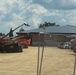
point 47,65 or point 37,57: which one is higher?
point 47,65

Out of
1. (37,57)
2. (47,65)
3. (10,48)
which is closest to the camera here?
(47,65)

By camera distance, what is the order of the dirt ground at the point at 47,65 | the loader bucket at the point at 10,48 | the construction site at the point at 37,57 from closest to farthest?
the construction site at the point at 37,57 < the dirt ground at the point at 47,65 < the loader bucket at the point at 10,48

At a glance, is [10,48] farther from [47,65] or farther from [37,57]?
[47,65]

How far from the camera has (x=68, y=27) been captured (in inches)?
3236

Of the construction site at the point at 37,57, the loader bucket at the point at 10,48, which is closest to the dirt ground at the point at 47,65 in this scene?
the construction site at the point at 37,57

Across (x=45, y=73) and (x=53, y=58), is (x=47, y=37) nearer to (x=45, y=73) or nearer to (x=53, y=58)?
(x=45, y=73)

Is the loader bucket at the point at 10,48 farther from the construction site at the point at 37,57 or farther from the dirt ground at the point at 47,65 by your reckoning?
the dirt ground at the point at 47,65

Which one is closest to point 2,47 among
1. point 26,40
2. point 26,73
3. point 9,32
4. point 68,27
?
point 9,32

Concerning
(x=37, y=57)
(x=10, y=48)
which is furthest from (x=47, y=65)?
(x=10, y=48)

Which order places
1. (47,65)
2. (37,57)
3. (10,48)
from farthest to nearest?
(10,48)
(37,57)
(47,65)

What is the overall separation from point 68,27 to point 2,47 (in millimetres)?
42875

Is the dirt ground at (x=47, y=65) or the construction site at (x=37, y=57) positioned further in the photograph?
the dirt ground at (x=47, y=65)

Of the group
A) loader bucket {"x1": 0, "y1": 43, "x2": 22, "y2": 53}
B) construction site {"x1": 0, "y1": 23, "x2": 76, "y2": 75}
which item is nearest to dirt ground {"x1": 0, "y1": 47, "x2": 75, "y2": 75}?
construction site {"x1": 0, "y1": 23, "x2": 76, "y2": 75}

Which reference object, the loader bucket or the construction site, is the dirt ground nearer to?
the construction site
